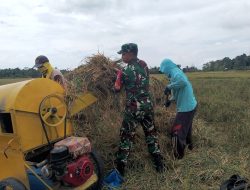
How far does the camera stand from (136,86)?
622cm

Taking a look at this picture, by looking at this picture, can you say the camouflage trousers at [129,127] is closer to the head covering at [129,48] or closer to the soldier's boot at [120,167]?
the soldier's boot at [120,167]

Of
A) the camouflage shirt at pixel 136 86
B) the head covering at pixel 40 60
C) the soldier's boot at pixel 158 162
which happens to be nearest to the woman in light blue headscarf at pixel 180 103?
the soldier's boot at pixel 158 162

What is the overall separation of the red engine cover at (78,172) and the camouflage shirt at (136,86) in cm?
138

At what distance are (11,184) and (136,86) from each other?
2.38 meters

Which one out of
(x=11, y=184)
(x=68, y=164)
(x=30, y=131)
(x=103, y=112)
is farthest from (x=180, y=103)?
(x=11, y=184)

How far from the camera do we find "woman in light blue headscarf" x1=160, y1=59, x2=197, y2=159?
685 centimetres

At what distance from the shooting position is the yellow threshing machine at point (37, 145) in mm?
4875

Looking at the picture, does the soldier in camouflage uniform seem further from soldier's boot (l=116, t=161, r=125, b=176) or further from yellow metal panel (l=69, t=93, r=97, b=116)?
yellow metal panel (l=69, t=93, r=97, b=116)

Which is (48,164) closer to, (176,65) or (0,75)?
(176,65)

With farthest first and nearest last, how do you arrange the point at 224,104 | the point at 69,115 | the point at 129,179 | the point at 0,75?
the point at 0,75
the point at 224,104
the point at 129,179
the point at 69,115

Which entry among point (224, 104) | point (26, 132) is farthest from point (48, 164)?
point (224, 104)

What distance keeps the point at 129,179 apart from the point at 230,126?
12.5ft

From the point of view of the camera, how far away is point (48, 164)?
497 centimetres

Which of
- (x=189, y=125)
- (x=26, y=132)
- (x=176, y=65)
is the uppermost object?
(x=176, y=65)
